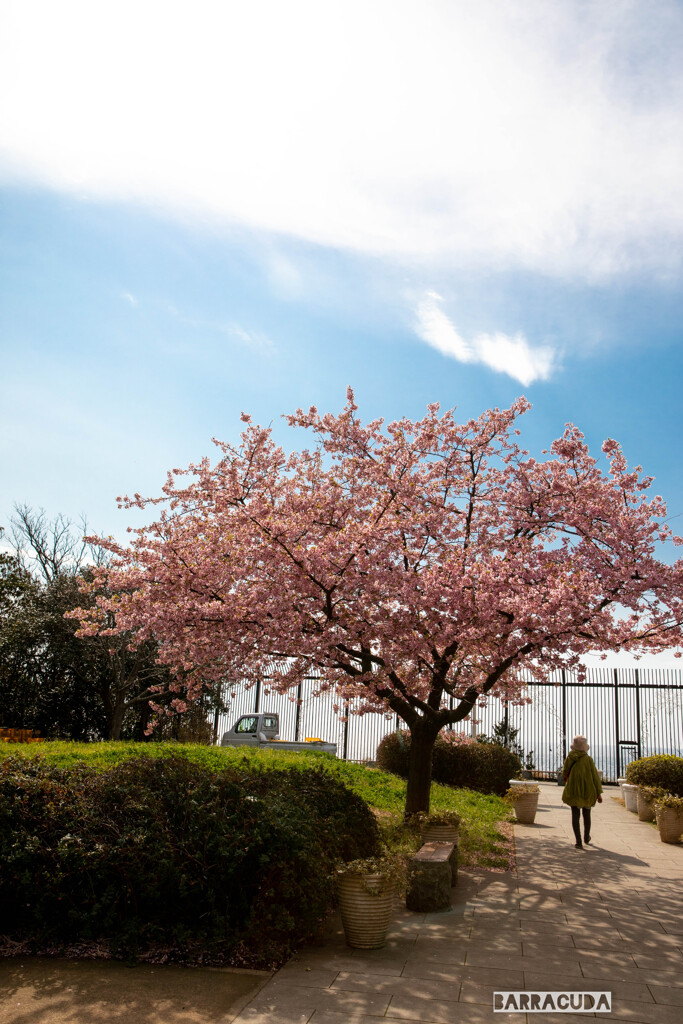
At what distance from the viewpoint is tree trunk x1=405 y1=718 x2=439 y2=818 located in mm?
9578

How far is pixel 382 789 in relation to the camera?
13.0 m

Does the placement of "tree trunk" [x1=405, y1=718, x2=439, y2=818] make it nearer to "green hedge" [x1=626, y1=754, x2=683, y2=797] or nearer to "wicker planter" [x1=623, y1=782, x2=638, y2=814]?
"green hedge" [x1=626, y1=754, x2=683, y2=797]

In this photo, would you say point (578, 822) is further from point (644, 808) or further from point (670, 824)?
point (644, 808)

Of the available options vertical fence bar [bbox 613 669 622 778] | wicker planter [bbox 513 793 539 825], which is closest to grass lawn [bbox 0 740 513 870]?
wicker planter [bbox 513 793 539 825]

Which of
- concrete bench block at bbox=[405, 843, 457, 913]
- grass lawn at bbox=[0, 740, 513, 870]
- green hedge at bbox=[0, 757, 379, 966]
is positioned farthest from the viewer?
grass lawn at bbox=[0, 740, 513, 870]

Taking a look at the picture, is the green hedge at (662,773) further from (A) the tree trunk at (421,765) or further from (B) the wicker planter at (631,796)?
(A) the tree trunk at (421,765)

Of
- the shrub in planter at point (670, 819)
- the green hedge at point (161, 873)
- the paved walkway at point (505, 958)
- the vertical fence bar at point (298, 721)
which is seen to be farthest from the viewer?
the vertical fence bar at point (298, 721)

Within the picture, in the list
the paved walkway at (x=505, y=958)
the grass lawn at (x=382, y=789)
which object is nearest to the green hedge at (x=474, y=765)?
the grass lawn at (x=382, y=789)

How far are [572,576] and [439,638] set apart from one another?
170 centimetres

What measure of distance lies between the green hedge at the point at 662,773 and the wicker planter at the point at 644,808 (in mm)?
337

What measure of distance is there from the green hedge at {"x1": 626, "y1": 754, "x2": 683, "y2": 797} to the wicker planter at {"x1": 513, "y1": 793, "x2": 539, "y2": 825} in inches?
98.6

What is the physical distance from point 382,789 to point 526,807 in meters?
2.60

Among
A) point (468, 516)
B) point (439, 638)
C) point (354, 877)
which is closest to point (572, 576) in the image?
point (439, 638)

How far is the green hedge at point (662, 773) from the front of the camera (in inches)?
523
